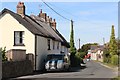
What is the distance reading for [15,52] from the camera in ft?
106

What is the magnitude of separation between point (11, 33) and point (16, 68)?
8611 millimetres

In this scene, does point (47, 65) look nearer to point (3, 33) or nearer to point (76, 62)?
point (3, 33)

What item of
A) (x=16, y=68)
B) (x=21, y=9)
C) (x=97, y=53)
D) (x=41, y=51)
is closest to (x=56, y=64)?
(x=41, y=51)

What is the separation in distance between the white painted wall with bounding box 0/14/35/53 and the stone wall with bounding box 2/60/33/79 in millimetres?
3371

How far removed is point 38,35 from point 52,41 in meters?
8.27

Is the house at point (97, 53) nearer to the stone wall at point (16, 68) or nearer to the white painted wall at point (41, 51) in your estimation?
the white painted wall at point (41, 51)

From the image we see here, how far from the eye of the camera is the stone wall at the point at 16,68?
2738 centimetres

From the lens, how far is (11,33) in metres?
38.0

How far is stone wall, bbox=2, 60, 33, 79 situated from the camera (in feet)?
89.8

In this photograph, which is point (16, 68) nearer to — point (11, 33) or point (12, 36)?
point (12, 36)

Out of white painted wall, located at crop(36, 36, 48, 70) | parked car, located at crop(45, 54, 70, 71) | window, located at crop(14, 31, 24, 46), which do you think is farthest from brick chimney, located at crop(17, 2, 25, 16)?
parked car, located at crop(45, 54, 70, 71)

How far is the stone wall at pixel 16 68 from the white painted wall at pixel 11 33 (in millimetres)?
3371

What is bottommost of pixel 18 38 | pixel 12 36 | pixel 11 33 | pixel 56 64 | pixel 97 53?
pixel 56 64

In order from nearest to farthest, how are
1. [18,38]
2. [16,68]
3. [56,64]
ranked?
1. [16,68]
2. [56,64]
3. [18,38]
